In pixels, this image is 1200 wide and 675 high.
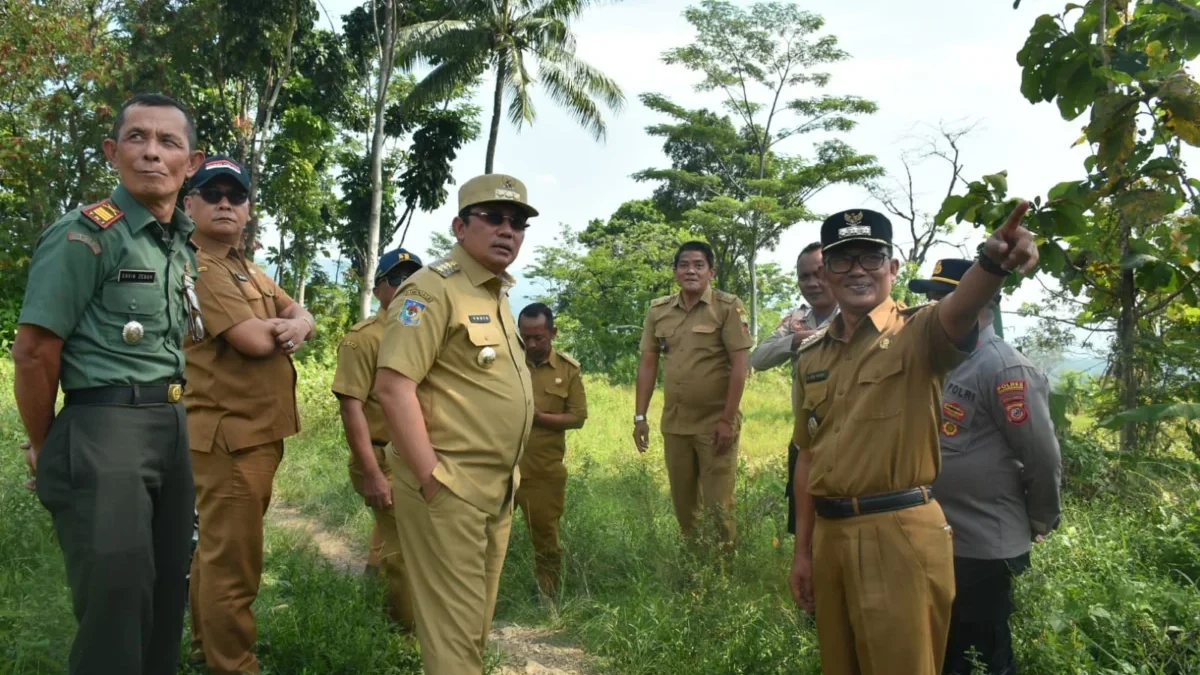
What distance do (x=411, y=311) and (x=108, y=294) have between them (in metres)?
0.91

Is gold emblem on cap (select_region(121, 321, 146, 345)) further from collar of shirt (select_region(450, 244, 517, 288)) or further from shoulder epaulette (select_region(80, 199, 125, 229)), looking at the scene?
collar of shirt (select_region(450, 244, 517, 288))

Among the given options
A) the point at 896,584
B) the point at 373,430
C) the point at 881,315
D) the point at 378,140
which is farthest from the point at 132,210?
the point at 378,140

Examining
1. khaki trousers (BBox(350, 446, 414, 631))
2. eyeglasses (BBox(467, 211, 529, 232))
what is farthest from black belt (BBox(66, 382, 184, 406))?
khaki trousers (BBox(350, 446, 414, 631))

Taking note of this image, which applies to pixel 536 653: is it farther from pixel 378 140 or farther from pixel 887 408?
pixel 378 140

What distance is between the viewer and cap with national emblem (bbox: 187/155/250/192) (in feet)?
11.5

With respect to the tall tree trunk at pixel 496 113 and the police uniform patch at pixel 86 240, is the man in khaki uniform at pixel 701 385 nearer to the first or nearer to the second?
the police uniform patch at pixel 86 240

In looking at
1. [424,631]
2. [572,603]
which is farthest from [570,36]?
[424,631]

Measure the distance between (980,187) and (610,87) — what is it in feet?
67.7

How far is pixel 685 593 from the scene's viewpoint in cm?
417

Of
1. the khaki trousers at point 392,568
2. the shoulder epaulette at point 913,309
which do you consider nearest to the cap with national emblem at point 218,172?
the khaki trousers at point 392,568

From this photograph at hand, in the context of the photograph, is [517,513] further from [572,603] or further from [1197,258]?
[1197,258]

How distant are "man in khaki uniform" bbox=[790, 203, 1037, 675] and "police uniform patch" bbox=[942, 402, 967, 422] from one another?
681mm

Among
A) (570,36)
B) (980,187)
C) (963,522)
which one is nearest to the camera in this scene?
(980,187)

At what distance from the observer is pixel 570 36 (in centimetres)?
2075
